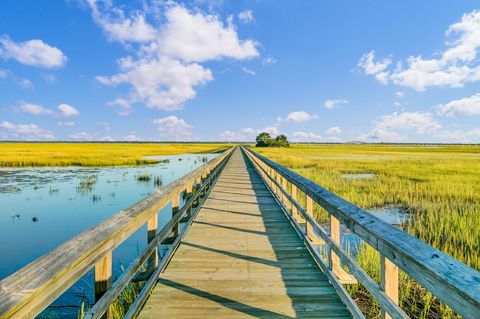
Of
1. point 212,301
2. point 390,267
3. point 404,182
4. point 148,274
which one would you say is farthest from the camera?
point 404,182

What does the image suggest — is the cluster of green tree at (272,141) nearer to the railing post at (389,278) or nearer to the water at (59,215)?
the water at (59,215)

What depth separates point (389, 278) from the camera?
66.7 inches

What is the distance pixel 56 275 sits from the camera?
47.4 inches

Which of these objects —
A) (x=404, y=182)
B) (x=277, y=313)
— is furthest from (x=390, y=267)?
(x=404, y=182)

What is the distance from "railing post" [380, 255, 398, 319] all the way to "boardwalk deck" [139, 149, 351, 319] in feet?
2.74

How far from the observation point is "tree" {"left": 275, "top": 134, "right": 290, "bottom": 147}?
103 m

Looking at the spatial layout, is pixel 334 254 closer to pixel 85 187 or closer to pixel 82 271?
pixel 82 271

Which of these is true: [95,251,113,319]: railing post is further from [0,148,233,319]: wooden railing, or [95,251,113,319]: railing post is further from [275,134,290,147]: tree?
[275,134,290,147]: tree

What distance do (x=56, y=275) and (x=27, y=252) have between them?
7.05m

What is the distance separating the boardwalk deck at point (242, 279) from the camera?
7.98ft

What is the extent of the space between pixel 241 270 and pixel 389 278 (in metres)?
1.90

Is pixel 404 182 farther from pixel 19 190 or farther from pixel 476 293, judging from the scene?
pixel 19 190

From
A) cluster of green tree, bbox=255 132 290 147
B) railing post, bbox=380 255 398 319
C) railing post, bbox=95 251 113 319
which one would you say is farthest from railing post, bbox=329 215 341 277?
cluster of green tree, bbox=255 132 290 147

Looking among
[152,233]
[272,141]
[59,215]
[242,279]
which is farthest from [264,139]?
[152,233]
